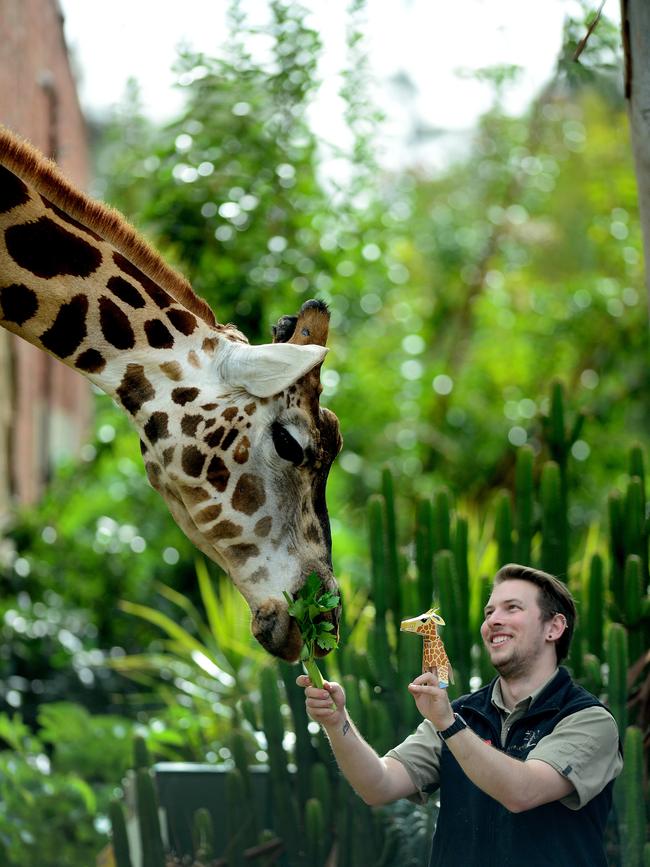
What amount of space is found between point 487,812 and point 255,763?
8.16 ft

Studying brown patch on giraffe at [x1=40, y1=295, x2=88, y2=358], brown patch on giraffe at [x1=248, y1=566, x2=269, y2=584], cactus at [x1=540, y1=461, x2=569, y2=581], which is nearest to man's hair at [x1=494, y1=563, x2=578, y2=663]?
brown patch on giraffe at [x1=248, y1=566, x2=269, y2=584]

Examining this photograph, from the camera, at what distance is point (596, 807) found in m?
2.71

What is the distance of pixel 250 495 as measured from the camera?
318 cm

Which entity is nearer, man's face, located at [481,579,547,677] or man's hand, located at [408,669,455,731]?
man's hand, located at [408,669,455,731]

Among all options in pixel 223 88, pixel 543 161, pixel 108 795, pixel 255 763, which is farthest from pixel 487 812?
pixel 543 161

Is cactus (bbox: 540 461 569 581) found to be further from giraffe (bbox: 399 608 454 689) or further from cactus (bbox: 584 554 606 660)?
giraffe (bbox: 399 608 454 689)

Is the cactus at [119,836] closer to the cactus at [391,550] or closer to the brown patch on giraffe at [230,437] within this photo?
the cactus at [391,550]

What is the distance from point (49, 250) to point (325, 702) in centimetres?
151

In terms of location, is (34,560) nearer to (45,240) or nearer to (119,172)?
(119,172)

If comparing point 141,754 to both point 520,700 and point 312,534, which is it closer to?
point 312,534

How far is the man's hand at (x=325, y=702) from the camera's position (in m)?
2.82

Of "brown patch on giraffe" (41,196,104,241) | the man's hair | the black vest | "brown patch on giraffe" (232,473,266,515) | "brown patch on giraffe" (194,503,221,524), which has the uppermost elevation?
"brown patch on giraffe" (41,196,104,241)

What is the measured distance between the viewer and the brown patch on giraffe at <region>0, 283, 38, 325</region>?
330 centimetres

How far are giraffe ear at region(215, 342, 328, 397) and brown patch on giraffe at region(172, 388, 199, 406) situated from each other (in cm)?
9
